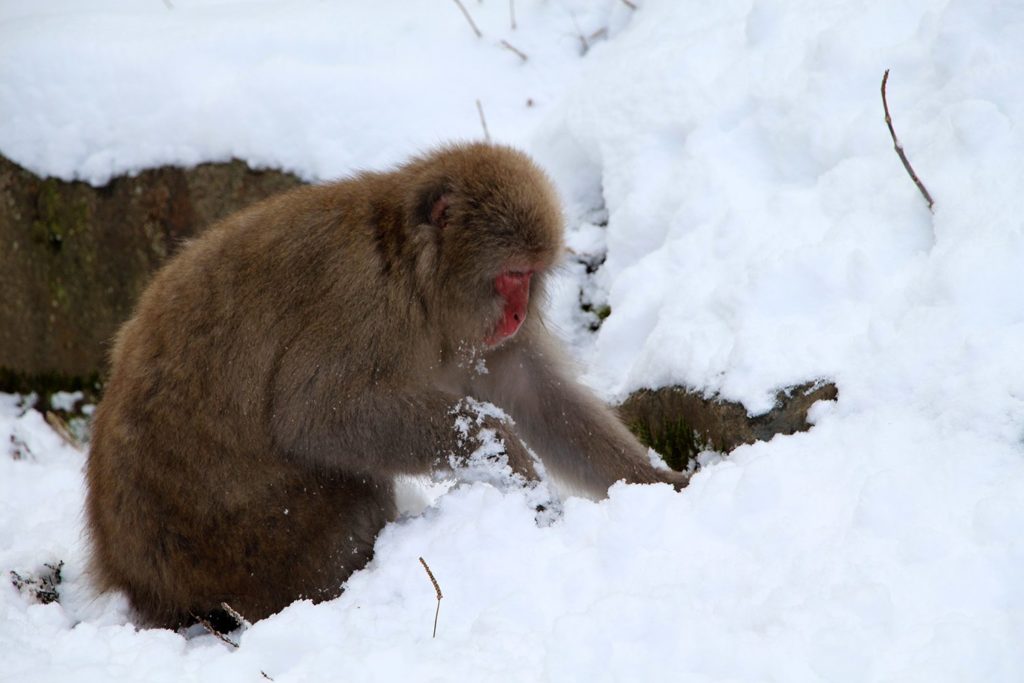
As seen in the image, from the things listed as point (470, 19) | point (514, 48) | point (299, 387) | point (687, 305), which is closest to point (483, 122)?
point (514, 48)

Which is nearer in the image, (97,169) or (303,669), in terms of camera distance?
(303,669)

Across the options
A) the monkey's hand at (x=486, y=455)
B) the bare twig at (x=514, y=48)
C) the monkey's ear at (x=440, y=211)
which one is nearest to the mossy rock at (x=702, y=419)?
the monkey's hand at (x=486, y=455)

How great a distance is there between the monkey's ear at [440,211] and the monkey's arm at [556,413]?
571mm

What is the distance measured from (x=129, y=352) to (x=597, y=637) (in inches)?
69.5

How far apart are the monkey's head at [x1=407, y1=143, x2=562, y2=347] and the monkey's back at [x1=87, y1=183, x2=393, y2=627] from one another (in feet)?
0.72

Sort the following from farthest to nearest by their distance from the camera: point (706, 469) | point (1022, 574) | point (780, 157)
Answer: point (780, 157) → point (706, 469) → point (1022, 574)

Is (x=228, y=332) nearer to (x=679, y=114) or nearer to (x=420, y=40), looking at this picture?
(x=679, y=114)

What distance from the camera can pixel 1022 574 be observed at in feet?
6.68

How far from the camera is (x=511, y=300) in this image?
10.5 ft

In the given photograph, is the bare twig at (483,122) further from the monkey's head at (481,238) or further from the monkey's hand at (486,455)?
the monkey's hand at (486,455)

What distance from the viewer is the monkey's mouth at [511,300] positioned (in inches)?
125

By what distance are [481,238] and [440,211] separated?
0.14 m

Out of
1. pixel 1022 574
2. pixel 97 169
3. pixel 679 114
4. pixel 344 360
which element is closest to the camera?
pixel 1022 574

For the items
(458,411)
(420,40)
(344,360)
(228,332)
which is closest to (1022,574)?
(458,411)
